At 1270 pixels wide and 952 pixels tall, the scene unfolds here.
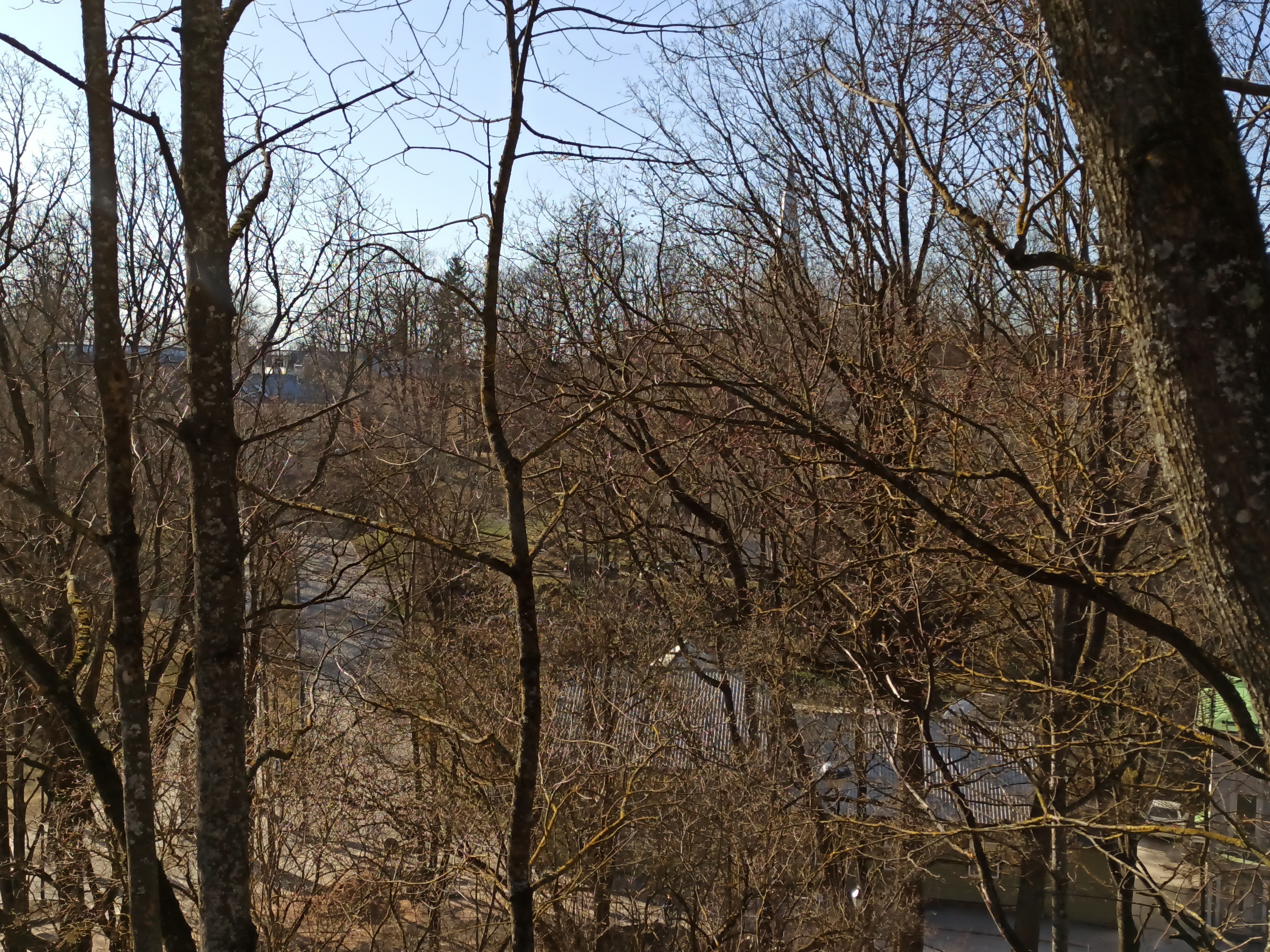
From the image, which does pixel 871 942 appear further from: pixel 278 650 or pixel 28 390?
pixel 28 390

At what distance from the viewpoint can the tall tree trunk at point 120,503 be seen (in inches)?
150

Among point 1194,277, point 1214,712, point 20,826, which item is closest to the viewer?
point 1194,277

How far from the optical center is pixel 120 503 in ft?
12.9

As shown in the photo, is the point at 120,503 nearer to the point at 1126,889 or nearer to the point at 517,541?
the point at 517,541

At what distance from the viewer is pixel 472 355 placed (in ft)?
40.5

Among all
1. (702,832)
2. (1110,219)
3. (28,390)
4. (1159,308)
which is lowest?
(702,832)

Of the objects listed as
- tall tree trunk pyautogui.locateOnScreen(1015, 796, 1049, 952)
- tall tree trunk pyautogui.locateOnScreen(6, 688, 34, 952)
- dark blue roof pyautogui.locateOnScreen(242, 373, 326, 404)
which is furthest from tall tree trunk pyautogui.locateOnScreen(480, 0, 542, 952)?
dark blue roof pyautogui.locateOnScreen(242, 373, 326, 404)

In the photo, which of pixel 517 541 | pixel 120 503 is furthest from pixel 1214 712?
pixel 120 503

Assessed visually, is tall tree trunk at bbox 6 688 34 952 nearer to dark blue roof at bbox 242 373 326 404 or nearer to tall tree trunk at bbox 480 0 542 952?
dark blue roof at bbox 242 373 326 404

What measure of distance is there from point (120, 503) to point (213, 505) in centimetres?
65

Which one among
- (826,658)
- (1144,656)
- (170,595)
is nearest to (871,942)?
(826,658)

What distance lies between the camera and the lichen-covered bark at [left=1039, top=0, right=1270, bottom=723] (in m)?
2.29

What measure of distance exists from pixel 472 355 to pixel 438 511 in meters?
4.75

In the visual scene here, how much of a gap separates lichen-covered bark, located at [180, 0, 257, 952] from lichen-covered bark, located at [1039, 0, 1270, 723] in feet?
9.93
